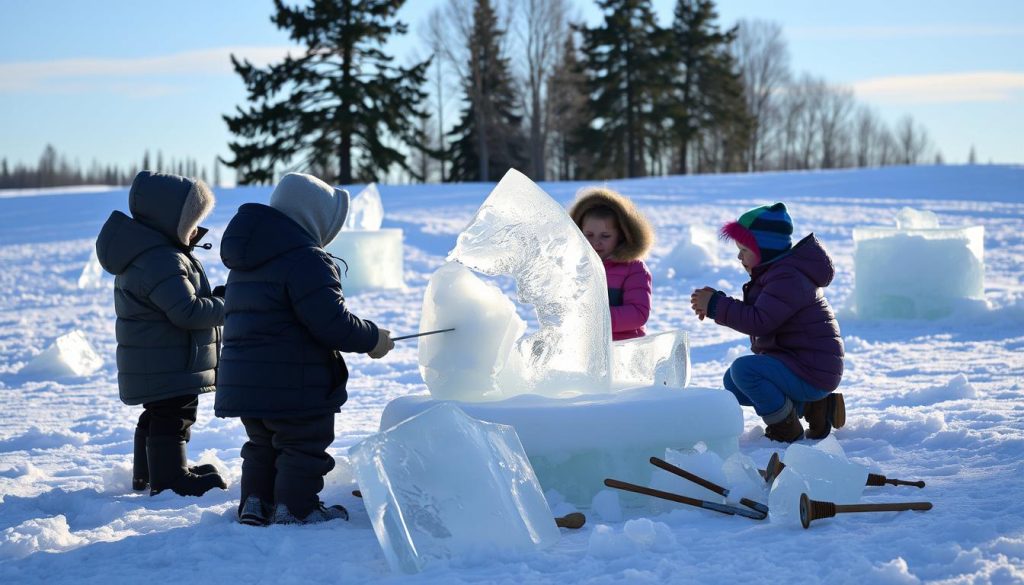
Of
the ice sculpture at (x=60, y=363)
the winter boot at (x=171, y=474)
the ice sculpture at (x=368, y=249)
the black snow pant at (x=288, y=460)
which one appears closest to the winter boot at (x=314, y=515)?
the black snow pant at (x=288, y=460)

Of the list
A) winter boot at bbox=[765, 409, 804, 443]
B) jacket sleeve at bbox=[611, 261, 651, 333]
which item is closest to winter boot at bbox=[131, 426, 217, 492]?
jacket sleeve at bbox=[611, 261, 651, 333]

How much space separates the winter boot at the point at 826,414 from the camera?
508 centimetres

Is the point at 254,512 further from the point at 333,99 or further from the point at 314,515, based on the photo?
the point at 333,99

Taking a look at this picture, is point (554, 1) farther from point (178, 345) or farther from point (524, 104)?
point (178, 345)

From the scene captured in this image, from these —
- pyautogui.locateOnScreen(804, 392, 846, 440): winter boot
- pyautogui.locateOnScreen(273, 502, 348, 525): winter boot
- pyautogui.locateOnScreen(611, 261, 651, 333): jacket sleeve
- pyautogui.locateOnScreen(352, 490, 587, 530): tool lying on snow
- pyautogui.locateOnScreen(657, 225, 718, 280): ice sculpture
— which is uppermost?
pyautogui.locateOnScreen(611, 261, 651, 333): jacket sleeve

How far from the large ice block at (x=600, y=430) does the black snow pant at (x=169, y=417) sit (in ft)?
3.73

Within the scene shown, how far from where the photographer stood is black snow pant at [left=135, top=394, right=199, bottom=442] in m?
4.52

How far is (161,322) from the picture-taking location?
4547mm

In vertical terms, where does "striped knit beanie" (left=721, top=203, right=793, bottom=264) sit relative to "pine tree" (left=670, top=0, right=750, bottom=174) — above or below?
below

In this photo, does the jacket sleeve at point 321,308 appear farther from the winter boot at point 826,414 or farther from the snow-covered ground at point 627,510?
the winter boot at point 826,414

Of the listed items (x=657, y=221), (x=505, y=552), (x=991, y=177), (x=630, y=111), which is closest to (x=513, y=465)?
(x=505, y=552)

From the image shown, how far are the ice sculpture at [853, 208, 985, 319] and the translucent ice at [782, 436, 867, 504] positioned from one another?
5.88 metres

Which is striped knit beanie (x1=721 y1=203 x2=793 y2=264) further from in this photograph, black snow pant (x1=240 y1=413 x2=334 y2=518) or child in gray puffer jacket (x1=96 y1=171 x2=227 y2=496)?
child in gray puffer jacket (x1=96 y1=171 x2=227 y2=496)

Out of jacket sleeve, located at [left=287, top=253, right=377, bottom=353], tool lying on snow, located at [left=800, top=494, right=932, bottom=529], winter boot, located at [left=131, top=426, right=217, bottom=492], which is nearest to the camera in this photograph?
tool lying on snow, located at [left=800, top=494, right=932, bottom=529]
